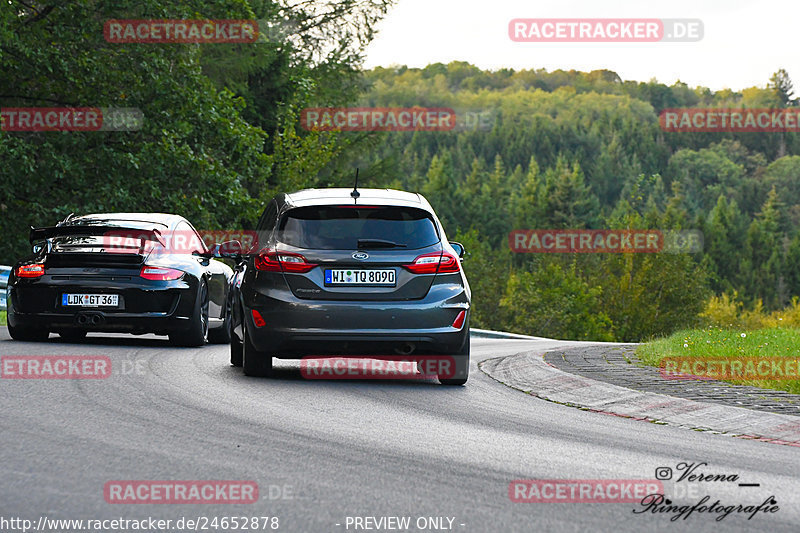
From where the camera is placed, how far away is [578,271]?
4621 inches

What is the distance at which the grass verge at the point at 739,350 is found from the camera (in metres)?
10.3

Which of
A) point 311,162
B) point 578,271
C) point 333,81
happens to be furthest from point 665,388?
point 578,271

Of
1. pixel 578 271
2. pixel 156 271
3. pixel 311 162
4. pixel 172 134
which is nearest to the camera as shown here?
pixel 156 271

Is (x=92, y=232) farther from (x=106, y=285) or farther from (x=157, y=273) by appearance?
(x=157, y=273)

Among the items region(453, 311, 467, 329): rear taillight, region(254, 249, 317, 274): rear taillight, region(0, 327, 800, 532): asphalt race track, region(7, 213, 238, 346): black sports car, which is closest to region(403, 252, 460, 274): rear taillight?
region(453, 311, 467, 329): rear taillight

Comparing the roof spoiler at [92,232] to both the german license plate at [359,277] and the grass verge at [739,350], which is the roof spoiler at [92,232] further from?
the grass verge at [739,350]

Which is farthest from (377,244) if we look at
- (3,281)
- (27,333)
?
(3,281)

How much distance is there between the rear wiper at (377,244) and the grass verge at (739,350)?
3.30 m

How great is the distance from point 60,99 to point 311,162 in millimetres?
12454

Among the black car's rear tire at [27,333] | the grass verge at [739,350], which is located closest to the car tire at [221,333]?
the black car's rear tire at [27,333]

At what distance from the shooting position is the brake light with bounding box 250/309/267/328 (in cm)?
1025

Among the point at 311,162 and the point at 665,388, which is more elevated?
the point at 311,162

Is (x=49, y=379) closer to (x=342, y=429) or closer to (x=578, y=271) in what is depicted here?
(x=342, y=429)

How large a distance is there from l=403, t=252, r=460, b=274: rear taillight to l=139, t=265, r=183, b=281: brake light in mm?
4488
